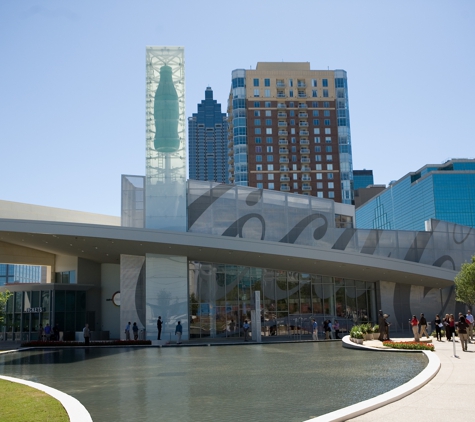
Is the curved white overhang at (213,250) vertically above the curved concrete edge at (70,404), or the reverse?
the curved white overhang at (213,250)

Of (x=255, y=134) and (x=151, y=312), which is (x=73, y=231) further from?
(x=255, y=134)

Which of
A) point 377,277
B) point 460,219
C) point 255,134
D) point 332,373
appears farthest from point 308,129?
point 332,373

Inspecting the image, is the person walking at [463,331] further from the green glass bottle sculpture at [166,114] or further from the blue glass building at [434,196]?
the blue glass building at [434,196]

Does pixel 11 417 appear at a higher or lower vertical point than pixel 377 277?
lower

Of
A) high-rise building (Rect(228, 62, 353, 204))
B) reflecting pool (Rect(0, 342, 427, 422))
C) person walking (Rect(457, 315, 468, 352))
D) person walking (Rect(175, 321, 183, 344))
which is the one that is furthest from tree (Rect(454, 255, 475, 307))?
high-rise building (Rect(228, 62, 353, 204))

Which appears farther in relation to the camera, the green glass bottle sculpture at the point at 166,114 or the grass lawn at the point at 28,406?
the green glass bottle sculpture at the point at 166,114

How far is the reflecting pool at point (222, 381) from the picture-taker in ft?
34.9

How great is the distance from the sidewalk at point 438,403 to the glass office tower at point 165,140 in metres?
24.8

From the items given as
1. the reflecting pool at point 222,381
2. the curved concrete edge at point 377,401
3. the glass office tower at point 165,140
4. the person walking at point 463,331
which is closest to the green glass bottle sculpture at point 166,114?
the glass office tower at point 165,140

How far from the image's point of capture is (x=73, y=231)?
30609 millimetres

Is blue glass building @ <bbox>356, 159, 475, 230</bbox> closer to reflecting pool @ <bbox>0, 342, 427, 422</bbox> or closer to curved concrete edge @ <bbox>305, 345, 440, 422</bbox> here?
reflecting pool @ <bbox>0, 342, 427, 422</bbox>

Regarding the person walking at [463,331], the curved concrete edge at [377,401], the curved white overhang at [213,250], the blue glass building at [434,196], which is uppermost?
the blue glass building at [434,196]

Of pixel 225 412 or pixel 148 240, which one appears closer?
pixel 225 412

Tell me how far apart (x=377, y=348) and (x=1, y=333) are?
2980 cm
